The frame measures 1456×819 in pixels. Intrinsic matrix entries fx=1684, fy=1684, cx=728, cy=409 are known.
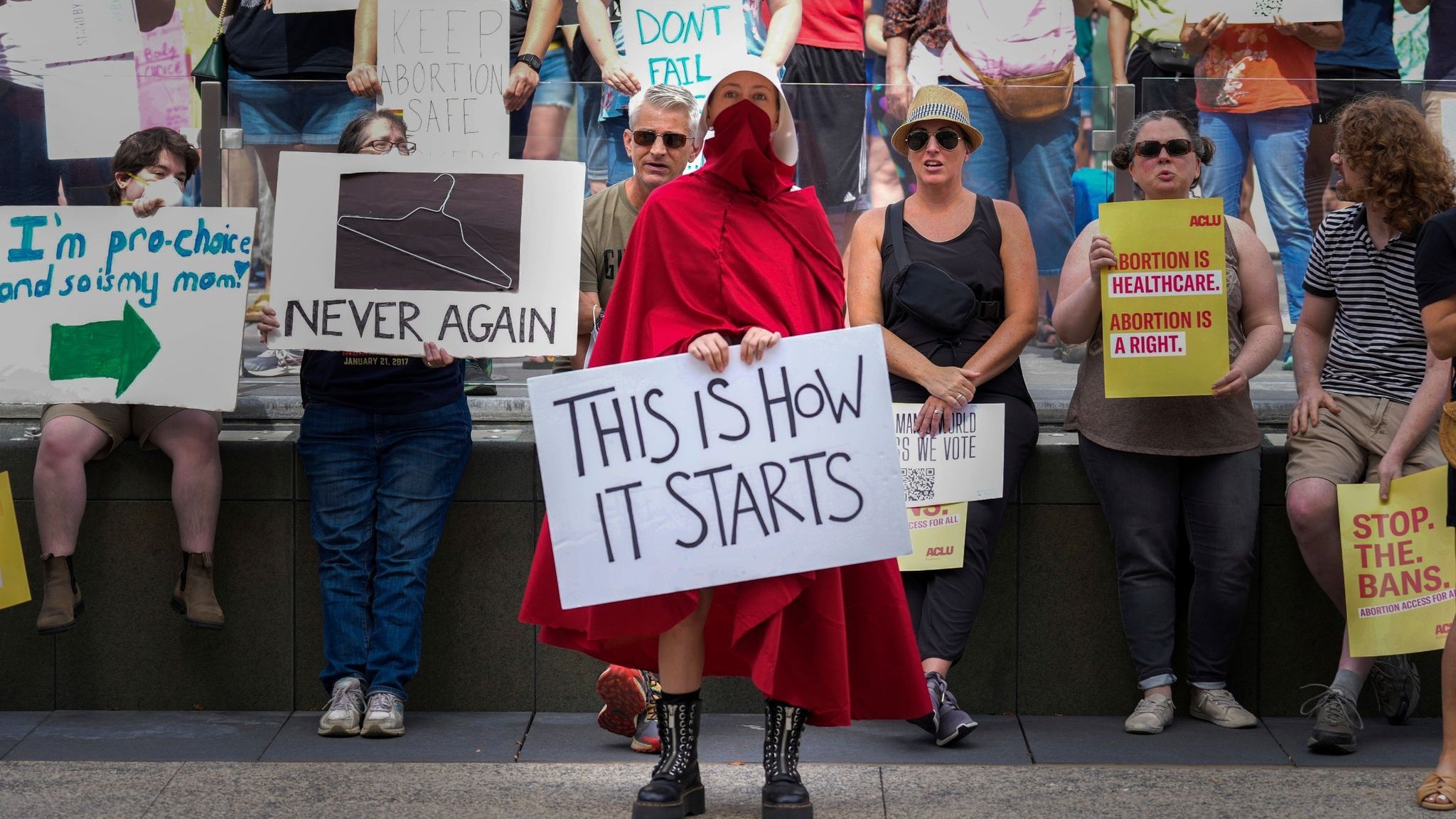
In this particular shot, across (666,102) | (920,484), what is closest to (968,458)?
(920,484)

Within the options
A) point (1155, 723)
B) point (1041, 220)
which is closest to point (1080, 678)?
point (1155, 723)

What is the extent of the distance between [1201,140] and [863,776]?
91.3 inches

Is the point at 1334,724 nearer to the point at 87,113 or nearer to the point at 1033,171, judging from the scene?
the point at 1033,171

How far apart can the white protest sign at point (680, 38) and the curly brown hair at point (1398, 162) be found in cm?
244

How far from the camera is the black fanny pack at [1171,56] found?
→ 7.01m

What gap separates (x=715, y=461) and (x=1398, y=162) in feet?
7.67

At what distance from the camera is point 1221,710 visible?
5.29m

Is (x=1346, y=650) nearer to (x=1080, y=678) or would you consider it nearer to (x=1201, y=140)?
(x=1080, y=678)

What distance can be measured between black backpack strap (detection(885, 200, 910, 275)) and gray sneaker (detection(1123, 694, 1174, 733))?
5.10 ft

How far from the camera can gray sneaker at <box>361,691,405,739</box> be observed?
5129 mm

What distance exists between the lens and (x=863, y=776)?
477 centimetres

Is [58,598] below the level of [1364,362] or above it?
below

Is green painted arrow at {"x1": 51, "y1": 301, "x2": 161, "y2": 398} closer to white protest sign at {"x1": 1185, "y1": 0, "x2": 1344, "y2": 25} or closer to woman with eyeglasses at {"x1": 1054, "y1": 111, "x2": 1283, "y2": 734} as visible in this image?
woman with eyeglasses at {"x1": 1054, "y1": 111, "x2": 1283, "y2": 734}

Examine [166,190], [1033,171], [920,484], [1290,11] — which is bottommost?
[920,484]
